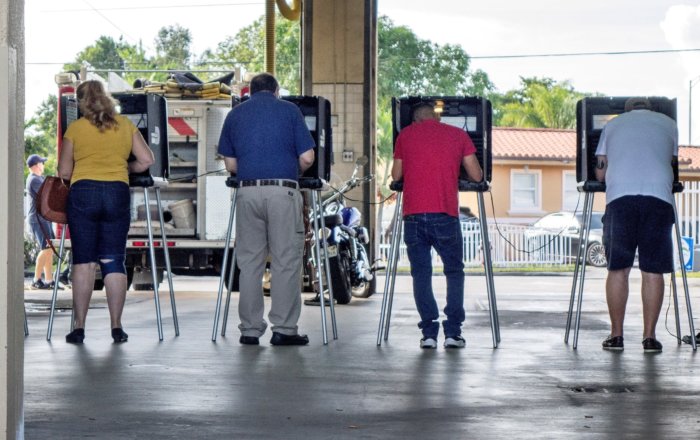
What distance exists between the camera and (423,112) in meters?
9.94

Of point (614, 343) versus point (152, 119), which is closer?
point (614, 343)

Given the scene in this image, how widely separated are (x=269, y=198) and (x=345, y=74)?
355 inches

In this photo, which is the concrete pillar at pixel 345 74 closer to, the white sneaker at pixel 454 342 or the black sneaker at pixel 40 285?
the black sneaker at pixel 40 285

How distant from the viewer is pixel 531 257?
114ft

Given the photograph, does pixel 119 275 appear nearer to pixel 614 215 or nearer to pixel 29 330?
pixel 29 330

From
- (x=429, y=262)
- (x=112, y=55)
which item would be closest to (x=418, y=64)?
(x=112, y=55)

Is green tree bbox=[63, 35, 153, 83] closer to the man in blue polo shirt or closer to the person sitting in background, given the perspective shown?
the person sitting in background

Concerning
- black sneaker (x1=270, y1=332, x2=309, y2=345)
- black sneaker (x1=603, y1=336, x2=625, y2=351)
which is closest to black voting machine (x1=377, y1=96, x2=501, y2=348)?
black sneaker (x1=270, y1=332, x2=309, y2=345)

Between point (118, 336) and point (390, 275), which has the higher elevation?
point (390, 275)

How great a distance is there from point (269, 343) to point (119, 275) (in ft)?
4.03

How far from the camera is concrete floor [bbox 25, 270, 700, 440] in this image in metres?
5.87

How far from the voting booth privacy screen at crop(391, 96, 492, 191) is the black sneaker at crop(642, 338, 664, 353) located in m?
1.76

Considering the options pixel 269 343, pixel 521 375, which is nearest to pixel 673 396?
pixel 521 375

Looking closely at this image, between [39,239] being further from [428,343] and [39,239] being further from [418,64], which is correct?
[418,64]
